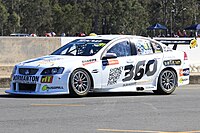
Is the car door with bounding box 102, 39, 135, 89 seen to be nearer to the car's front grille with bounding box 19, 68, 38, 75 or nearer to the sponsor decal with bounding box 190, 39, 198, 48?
the car's front grille with bounding box 19, 68, 38, 75

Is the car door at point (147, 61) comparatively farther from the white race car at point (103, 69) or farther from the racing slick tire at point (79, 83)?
the racing slick tire at point (79, 83)

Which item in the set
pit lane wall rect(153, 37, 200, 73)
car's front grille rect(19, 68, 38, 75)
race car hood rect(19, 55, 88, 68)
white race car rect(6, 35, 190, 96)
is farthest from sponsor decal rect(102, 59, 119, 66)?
pit lane wall rect(153, 37, 200, 73)

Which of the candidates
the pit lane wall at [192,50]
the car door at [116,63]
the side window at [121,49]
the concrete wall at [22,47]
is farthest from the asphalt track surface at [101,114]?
the pit lane wall at [192,50]

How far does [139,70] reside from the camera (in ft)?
48.0

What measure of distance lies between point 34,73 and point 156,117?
11.9 ft

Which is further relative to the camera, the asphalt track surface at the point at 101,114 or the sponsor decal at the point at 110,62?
the sponsor decal at the point at 110,62

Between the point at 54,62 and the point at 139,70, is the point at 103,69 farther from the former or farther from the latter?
the point at 54,62

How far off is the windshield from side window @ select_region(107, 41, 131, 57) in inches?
9.4

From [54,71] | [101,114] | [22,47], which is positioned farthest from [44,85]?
[22,47]

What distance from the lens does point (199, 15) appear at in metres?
78.2

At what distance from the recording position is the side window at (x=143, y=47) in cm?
1476

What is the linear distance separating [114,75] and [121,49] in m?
0.72

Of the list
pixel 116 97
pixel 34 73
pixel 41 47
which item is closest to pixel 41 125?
pixel 34 73

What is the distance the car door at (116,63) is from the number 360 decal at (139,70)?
0.11 m
